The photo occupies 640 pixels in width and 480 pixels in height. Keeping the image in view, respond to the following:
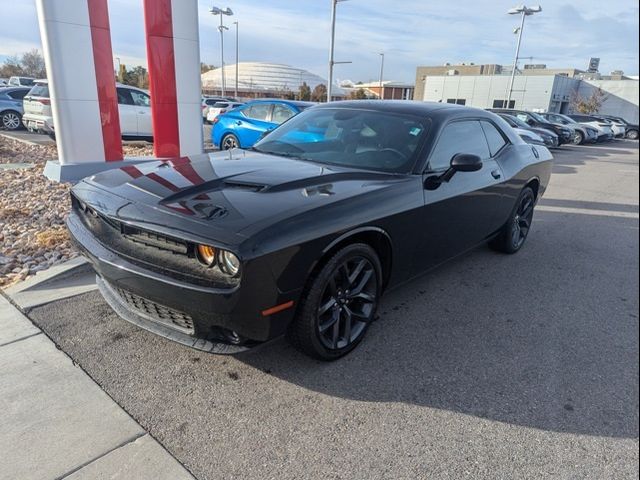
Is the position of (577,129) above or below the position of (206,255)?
below

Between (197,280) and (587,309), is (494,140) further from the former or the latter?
(197,280)

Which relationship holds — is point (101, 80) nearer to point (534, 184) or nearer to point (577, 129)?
point (534, 184)

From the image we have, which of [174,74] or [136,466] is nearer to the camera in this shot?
[136,466]

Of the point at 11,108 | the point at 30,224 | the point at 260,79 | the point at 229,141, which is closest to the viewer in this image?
the point at 30,224

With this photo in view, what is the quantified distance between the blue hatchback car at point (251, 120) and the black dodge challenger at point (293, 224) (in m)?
5.78

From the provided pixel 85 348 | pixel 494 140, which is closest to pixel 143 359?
pixel 85 348

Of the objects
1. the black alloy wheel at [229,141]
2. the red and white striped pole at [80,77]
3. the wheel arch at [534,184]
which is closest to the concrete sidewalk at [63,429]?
the red and white striped pole at [80,77]

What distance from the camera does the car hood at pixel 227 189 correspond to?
7.57 ft

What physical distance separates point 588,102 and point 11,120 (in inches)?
1815

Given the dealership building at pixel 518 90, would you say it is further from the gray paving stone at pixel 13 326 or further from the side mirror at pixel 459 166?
the gray paving stone at pixel 13 326

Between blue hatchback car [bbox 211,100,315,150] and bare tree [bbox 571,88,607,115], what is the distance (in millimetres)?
38902

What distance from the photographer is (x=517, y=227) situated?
5.11 metres

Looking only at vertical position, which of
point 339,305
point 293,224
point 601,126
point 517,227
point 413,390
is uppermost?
point 293,224

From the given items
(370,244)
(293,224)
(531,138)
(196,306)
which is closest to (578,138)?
(531,138)
